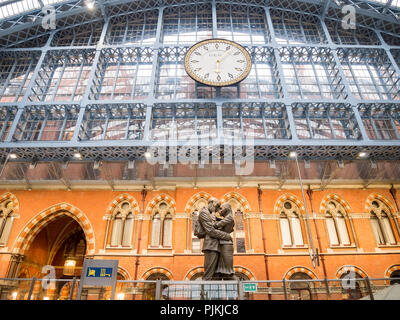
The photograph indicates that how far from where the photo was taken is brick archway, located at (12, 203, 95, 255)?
52.8ft

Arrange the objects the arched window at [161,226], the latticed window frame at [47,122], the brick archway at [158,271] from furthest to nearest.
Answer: the arched window at [161,226] < the latticed window frame at [47,122] < the brick archway at [158,271]

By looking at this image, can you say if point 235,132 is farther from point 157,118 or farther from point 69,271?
point 69,271

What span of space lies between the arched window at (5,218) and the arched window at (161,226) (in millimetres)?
9342

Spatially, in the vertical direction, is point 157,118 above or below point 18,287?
above

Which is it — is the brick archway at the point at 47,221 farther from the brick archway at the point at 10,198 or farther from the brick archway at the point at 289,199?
the brick archway at the point at 289,199

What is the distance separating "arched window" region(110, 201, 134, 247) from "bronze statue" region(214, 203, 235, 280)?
8.91 metres

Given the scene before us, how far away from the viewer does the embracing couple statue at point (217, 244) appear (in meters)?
8.95

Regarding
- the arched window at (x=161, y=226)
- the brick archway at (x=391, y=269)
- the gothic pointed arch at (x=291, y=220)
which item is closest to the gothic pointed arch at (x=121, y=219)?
the arched window at (x=161, y=226)

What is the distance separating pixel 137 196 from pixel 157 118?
5.45 m

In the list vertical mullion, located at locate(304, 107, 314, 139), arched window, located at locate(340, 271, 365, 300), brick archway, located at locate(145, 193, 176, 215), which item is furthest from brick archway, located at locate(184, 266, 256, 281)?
vertical mullion, located at locate(304, 107, 314, 139)

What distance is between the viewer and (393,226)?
16.6 m

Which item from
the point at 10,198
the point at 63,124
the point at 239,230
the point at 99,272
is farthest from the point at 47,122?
the point at 239,230
